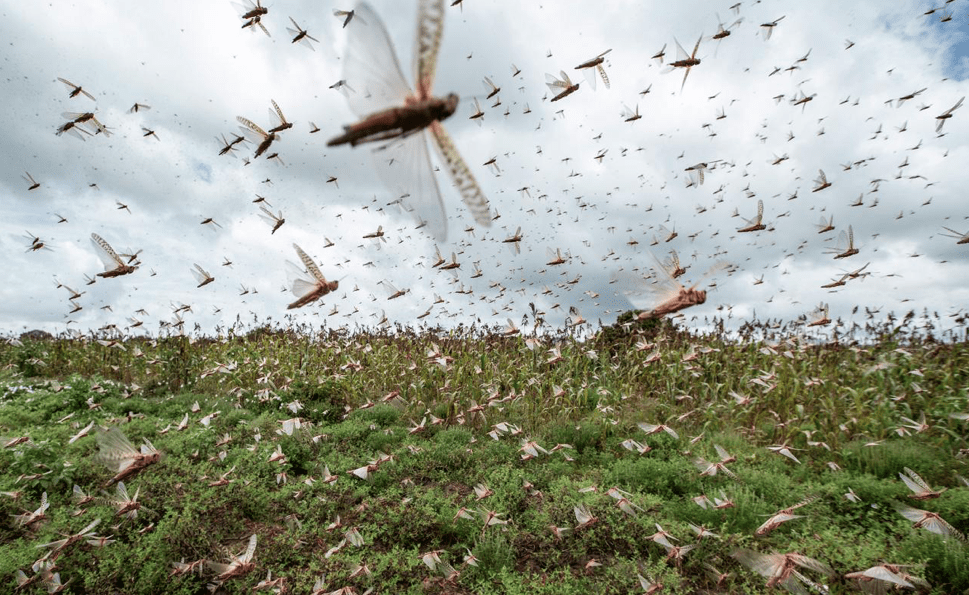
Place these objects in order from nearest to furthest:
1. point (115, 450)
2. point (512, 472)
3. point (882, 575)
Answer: point (115, 450)
point (882, 575)
point (512, 472)

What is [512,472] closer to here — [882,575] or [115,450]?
[882,575]

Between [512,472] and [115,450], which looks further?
[512,472]

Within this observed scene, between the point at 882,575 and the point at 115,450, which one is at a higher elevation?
the point at 115,450

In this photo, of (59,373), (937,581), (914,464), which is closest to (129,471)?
(937,581)

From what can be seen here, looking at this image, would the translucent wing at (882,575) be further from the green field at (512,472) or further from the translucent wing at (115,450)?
the translucent wing at (115,450)

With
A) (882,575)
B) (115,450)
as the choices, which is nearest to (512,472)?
(882,575)

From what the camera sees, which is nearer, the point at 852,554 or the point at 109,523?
the point at 852,554

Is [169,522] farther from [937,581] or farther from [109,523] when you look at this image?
[937,581]

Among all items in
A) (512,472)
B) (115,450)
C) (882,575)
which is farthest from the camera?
(512,472)
